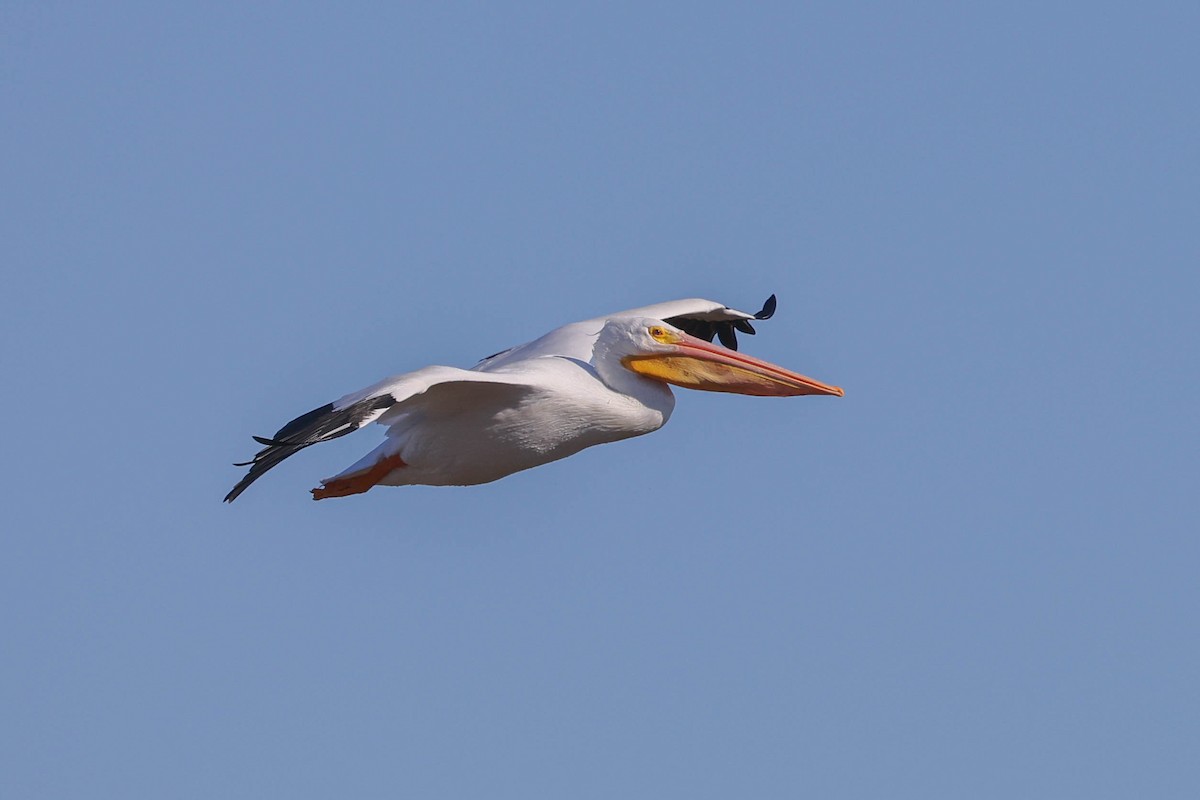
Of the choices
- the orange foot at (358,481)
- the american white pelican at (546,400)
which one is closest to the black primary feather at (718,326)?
the american white pelican at (546,400)

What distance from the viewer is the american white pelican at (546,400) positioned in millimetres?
12242

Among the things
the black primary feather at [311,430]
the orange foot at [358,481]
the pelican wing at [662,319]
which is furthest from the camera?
the pelican wing at [662,319]

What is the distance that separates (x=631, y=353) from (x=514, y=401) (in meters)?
1.01

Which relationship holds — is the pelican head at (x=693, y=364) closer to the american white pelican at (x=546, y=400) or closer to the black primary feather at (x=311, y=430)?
the american white pelican at (x=546, y=400)

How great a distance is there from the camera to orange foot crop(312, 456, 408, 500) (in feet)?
42.1

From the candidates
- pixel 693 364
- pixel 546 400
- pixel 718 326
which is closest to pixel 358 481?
pixel 546 400

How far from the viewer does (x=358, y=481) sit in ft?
43.0

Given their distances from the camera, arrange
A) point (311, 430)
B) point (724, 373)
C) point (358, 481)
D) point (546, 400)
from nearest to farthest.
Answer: point (311, 430)
point (546, 400)
point (358, 481)
point (724, 373)

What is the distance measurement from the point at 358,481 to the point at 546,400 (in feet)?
5.13

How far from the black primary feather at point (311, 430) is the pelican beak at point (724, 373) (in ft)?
8.66

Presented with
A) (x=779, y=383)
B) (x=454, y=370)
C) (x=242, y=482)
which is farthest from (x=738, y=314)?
(x=242, y=482)

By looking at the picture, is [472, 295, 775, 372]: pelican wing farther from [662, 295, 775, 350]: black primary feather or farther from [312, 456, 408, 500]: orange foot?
[312, 456, 408, 500]: orange foot

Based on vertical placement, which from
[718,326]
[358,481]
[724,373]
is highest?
[718,326]

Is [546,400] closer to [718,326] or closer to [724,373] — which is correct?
[724,373]
